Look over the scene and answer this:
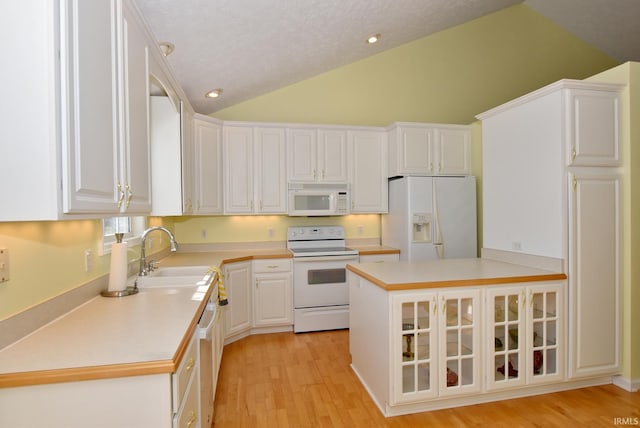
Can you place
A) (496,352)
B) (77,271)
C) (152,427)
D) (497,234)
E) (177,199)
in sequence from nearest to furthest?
1. (152,427)
2. (77,271)
3. (496,352)
4. (177,199)
5. (497,234)

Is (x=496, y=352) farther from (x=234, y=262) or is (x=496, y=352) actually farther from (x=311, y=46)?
(x=311, y=46)

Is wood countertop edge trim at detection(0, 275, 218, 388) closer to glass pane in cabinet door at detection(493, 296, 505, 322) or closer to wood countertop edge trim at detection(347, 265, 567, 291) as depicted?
wood countertop edge trim at detection(347, 265, 567, 291)

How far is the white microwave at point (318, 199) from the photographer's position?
3.95m

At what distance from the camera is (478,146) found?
13.4 ft

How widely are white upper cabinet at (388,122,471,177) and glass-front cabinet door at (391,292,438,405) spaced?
6.84 feet

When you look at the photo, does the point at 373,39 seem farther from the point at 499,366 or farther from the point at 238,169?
the point at 499,366

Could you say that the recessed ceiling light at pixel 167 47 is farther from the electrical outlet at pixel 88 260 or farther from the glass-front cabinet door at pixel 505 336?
the glass-front cabinet door at pixel 505 336

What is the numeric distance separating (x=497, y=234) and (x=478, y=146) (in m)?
1.50

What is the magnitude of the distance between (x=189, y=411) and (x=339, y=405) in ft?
4.27

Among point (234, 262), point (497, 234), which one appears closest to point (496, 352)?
point (497, 234)

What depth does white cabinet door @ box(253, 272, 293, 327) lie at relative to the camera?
3693 mm

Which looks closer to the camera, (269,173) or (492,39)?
(269,173)

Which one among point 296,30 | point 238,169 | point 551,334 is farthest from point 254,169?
point 551,334

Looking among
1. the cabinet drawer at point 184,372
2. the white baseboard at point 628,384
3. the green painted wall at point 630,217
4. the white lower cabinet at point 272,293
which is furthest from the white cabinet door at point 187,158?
the white baseboard at point 628,384
